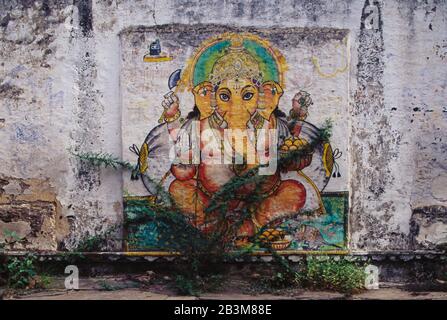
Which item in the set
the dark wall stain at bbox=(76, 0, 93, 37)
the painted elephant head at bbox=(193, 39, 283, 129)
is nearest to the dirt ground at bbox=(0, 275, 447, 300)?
the painted elephant head at bbox=(193, 39, 283, 129)

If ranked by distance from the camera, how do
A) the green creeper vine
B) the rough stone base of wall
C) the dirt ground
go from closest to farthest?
the dirt ground → the green creeper vine → the rough stone base of wall

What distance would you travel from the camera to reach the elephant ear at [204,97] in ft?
23.0

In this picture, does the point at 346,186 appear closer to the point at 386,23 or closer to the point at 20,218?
the point at 386,23

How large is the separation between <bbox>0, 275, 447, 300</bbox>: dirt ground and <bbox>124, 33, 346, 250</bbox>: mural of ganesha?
1.93ft

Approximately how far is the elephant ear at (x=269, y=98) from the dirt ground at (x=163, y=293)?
5.97 ft

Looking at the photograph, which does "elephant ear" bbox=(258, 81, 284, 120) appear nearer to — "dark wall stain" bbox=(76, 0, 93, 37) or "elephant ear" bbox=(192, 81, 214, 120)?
"elephant ear" bbox=(192, 81, 214, 120)

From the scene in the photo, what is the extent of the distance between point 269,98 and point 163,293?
233cm

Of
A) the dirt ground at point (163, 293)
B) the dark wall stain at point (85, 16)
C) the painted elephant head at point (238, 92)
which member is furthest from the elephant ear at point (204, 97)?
the dirt ground at point (163, 293)

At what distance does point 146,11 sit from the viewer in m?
7.00

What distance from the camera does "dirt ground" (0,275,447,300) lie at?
20.7ft

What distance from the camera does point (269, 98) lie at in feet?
23.0

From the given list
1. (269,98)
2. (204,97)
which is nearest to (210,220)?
(204,97)

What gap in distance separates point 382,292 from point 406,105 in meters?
2.01

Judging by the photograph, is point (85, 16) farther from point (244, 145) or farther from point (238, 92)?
point (244, 145)
